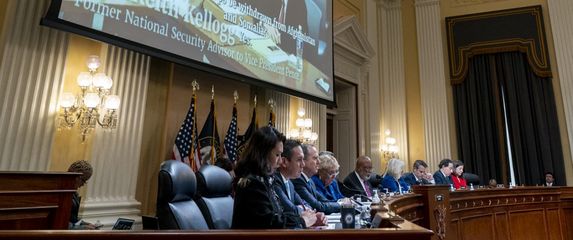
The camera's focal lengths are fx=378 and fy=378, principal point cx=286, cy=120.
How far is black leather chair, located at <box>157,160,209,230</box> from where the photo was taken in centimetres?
167

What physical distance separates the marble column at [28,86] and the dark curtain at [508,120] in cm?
763

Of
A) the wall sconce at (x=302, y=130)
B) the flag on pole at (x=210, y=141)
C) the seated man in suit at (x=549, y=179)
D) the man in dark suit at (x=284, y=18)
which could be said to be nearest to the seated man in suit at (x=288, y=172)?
the flag on pole at (x=210, y=141)

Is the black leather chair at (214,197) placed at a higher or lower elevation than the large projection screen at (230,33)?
lower

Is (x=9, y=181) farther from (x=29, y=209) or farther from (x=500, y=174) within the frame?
(x=500, y=174)

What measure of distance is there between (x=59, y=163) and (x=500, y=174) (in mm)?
7807

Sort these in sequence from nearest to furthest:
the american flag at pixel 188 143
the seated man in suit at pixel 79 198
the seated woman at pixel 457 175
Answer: the seated man in suit at pixel 79 198
the american flag at pixel 188 143
the seated woman at pixel 457 175

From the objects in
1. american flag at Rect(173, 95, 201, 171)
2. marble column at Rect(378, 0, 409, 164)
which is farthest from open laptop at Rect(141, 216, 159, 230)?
marble column at Rect(378, 0, 409, 164)

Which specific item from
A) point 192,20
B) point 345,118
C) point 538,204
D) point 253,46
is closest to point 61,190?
point 192,20

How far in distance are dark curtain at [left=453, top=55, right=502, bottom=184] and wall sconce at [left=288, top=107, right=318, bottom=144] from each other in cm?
406

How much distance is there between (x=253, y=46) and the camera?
14.6 ft

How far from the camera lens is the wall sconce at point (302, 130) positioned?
5805 millimetres

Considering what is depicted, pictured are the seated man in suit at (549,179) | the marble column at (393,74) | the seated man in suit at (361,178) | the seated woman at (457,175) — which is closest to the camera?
the seated man in suit at (361,178)

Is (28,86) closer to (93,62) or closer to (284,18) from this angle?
(93,62)

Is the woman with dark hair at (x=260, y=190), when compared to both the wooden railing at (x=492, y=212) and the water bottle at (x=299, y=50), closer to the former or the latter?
the wooden railing at (x=492, y=212)
